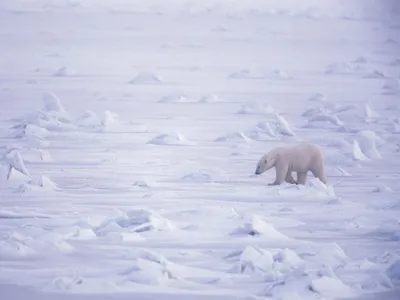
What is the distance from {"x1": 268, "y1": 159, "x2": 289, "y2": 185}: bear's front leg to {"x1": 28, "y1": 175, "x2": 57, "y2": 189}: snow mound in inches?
39.6

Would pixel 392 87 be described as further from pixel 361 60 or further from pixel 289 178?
pixel 289 178

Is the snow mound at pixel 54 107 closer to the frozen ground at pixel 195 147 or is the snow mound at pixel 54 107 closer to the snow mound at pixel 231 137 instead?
the frozen ground at pixel 195 147

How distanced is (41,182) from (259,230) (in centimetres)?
99

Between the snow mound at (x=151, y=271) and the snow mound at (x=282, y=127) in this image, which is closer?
the snow mound at (x=151, y=271)

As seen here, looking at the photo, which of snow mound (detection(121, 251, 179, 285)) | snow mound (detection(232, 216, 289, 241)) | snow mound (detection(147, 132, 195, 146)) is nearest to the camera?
snow mound (detection(121, 251, 179, 285))

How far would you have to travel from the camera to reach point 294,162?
143 inches

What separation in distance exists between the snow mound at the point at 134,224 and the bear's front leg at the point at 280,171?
0.52 metres

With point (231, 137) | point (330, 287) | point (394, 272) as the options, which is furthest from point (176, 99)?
point (394, 272)

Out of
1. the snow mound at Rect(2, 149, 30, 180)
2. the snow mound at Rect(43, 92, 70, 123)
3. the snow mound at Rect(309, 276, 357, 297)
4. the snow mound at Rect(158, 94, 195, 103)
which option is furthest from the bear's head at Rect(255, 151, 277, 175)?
the snow mound at Rect(2, 149, 30, 180)

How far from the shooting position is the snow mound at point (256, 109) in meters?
3.71

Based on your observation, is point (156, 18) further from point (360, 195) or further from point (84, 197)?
point (360, 195)

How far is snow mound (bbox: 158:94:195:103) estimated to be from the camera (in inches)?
146

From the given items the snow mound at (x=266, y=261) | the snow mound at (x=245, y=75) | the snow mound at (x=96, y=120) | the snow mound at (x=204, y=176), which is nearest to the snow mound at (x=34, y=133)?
the snow mound at (x=96, y=120)

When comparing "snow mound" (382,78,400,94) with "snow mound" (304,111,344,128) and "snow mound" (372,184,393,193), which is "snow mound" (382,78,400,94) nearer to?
"snow mound" (304,111,344,128)
